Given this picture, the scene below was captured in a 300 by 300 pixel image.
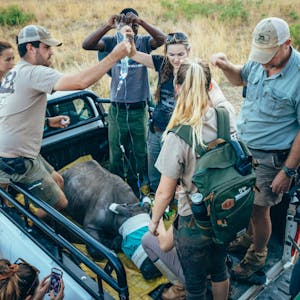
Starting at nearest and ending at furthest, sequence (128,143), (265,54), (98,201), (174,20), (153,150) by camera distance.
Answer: (265,54) → (98,201) → (153,150) → (128,143) → (174,20)

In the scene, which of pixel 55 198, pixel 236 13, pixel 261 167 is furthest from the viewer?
pixel 236 13

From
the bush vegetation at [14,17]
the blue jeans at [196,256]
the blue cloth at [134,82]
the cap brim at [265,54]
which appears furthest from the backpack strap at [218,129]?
the bush vegetation at [14,17]

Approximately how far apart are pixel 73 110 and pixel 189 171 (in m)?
2.59

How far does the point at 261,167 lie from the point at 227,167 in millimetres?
952

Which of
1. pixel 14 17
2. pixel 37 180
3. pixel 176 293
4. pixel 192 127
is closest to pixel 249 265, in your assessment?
pixel 176 293

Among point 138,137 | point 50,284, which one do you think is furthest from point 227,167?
point 138,137

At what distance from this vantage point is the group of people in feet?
8.18

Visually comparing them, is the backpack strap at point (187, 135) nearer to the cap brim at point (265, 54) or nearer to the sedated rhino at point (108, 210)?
the cap brim at point (265, 54)

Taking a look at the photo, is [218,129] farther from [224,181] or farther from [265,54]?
[265,54]

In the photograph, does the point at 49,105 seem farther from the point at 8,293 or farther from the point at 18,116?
the point at 8,293

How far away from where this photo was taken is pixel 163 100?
4133 millimetres

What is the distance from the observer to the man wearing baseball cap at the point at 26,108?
10.4ft

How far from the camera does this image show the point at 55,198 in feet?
12.1

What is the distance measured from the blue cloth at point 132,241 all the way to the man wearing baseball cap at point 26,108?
78cm
